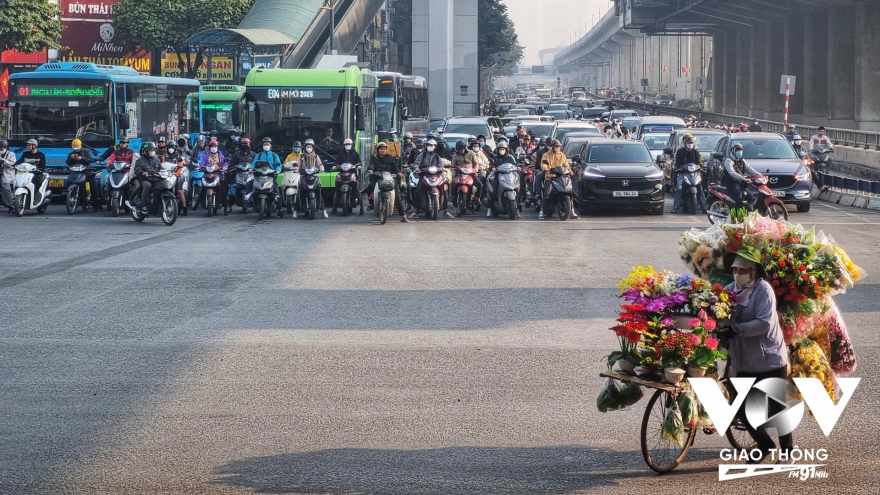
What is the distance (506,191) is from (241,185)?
5.57m

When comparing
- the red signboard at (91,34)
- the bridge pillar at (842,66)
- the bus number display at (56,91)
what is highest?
the red signboard at (91,34)

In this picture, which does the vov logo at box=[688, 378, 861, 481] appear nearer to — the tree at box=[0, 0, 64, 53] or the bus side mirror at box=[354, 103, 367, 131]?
the bus side mirror at box=[354, 103, 367, 131]

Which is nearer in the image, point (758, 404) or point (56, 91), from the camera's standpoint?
point (758, 404)

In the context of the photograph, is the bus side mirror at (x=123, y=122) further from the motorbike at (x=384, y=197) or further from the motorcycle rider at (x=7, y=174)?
the motorbike at (x=384, y=197)

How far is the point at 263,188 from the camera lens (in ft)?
80.2

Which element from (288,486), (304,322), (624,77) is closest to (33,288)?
(304,322)

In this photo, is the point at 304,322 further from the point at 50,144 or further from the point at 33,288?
the point at 50,144

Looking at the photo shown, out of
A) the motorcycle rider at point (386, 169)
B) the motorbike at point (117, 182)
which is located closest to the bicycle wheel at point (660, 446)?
the motorcycle rider at point (386, 169)

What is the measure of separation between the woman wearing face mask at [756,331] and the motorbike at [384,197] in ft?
54.9

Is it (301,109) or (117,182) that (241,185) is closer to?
(301,109)

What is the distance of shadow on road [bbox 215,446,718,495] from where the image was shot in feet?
21.4

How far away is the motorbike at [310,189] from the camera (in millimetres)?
24484

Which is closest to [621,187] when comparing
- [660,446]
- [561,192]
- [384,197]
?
[561,192]

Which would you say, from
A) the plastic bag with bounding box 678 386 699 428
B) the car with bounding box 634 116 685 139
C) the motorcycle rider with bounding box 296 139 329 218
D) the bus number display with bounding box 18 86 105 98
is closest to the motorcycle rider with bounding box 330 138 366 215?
the motorcycle rider with bounding box 296 139 329 218
